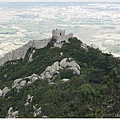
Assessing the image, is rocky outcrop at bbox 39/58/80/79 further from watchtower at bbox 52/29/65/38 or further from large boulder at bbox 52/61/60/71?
watchtower at bbox 52/29/65/38

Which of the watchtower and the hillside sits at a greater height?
the watchtower

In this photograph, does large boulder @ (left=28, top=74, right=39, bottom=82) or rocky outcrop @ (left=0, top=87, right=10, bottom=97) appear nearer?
large boulder @ (left=28, top=74, right=39, bottom=82)

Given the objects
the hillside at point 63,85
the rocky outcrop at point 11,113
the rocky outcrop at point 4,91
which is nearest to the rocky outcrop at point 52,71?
the hillside at point 63,85

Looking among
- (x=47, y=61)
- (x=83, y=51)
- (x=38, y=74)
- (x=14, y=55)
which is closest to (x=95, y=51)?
(x=83, y=51)

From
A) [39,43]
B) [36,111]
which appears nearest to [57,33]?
[39,43]

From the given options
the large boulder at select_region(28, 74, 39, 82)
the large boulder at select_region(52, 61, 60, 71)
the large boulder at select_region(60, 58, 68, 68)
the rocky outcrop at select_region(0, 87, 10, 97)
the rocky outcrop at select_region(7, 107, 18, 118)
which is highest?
the large boulder at select_region(60, 58, 68, 68)

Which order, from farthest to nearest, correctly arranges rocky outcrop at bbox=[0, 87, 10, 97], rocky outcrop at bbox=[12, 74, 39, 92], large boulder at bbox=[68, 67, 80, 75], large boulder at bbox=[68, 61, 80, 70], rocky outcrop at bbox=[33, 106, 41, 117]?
rocky outcrop at bbox=[0, 87, 10, 97] < large boulder at bbox=[68, 61, 80, 70] < rocky outcrop at bbox=[12, 74, 39, 92] < large boulder at bbox=[68, 67, 80, 75] < rocky outcrop at bbox=[33, 106, 41, 117]

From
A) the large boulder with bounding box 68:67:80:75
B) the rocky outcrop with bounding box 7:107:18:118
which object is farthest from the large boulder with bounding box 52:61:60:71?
the rocky outcrop with bounding box 7:107:18:118

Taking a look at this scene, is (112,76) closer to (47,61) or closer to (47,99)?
(47,99)
